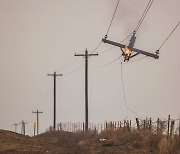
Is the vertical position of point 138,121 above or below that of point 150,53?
below

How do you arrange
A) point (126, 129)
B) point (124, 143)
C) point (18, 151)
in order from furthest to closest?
point (126, 129)
point (124, 143)
point (18, 151)

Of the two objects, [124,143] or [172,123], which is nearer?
[172,123]

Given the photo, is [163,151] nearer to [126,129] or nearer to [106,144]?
[106,144]

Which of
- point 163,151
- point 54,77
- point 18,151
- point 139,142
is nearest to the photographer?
point 163,151

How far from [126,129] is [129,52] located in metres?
7.08

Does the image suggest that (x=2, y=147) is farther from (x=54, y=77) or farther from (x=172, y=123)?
(x=54, y=77)

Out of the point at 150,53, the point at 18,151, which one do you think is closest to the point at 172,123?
the point at 150,53

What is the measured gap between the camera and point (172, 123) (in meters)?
18.5

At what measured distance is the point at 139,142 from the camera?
19312 millimetres

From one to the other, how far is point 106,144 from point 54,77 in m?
37.9

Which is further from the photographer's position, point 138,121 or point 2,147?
point 138,121

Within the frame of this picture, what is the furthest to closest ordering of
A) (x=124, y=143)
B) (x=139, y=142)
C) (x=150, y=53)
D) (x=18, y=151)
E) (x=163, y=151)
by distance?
Answer: (x=150, y=53) → (x=124, y=143) → (x=139, y=142) → (x=18, y=151) → (x=163, y=151)

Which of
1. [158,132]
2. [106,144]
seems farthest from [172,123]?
[106,144]

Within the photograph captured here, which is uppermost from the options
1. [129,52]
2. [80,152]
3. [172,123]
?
[129,52]
